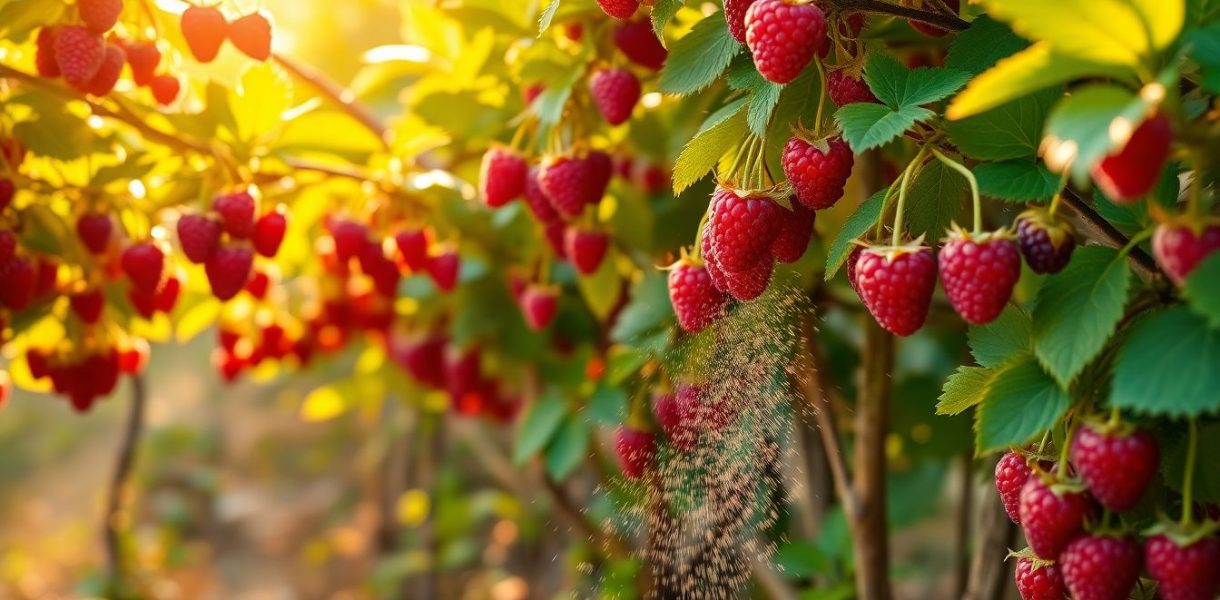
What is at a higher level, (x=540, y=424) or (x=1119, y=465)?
(x=1119, y=465)

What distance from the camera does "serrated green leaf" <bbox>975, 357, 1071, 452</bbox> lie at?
58 centimetres

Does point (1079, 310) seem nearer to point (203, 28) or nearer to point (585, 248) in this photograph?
point (585, 248)

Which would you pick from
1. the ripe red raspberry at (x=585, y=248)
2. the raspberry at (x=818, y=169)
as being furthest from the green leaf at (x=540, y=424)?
the raspberry at (x=818, y=169)

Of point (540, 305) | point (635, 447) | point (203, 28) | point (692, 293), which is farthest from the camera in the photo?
point (540, 305)

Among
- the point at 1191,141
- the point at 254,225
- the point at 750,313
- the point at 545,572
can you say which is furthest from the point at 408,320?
the point at 545,572

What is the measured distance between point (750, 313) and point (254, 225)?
0.53 m

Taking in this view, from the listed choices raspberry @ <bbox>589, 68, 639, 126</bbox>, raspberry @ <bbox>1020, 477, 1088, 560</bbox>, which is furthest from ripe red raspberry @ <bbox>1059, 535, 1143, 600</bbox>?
raspberry @ <bbox>589, 68, 639, 126</bbox>

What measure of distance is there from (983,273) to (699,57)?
0.29m

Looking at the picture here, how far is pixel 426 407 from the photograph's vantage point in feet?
8.06

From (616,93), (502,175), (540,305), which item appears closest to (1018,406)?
(616,93)

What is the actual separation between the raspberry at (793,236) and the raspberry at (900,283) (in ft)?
0.37

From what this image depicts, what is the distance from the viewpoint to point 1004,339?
665 millimetres

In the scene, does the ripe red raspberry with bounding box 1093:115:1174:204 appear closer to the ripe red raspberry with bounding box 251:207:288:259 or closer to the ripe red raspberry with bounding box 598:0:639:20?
the ripe red raspberry with bounding box 598:0:639:20

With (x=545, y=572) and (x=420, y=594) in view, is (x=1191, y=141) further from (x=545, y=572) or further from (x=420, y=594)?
(x=545, y=572)
